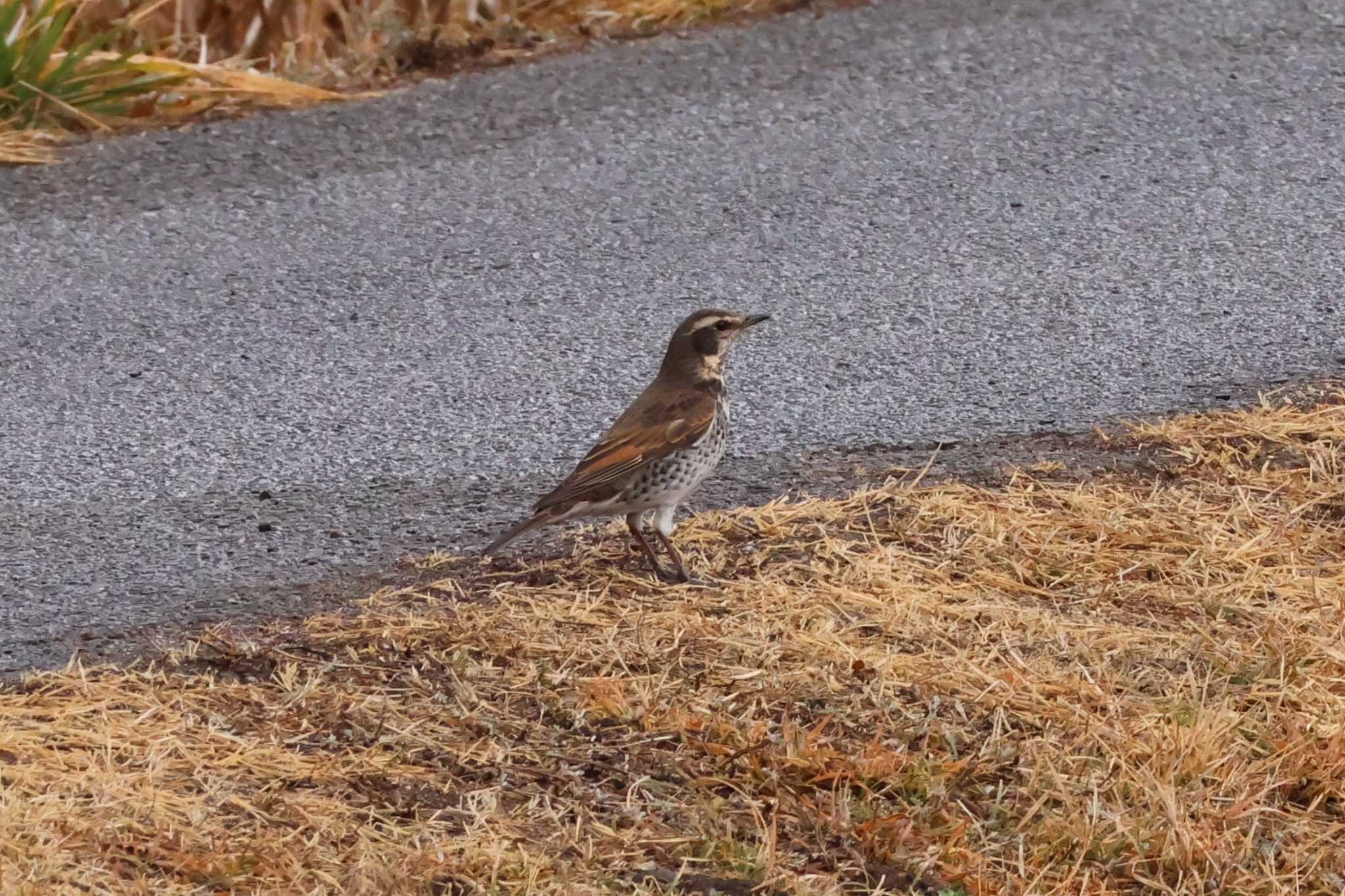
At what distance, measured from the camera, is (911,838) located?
424 centimetres

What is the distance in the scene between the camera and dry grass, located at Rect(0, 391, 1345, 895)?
13.6ft

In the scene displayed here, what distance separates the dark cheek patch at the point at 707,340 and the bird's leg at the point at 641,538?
2.36 feet

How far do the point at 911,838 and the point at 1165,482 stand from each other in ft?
7.66

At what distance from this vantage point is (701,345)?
6.52m

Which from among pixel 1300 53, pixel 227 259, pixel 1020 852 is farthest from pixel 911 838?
pixel 1300 53

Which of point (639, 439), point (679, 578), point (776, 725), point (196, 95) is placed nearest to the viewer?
point (776, 725)

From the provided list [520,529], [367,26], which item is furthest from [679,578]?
[367,26]

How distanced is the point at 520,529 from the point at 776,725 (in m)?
1.33

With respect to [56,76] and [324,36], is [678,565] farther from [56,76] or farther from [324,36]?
[324,36]

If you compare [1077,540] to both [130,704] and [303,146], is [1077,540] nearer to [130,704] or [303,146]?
[130,704]

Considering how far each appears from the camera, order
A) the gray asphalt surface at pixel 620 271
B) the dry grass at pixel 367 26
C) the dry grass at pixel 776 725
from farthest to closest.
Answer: the dry grass at pixel 367 26, the gray asphalt surface at pixel 620 271, the dry grass at pixel 776 725

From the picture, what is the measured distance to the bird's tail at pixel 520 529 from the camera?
5746mm

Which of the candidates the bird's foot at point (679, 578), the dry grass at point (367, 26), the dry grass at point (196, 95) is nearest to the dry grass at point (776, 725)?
the bird's foot at point (679, 578)

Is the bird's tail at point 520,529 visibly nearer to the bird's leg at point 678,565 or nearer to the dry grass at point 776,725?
the dry grass at point 776,725
